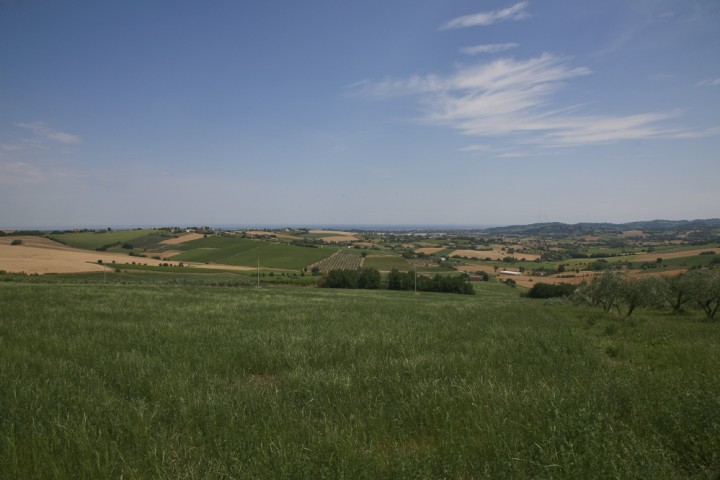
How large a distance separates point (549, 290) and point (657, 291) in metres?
43.3

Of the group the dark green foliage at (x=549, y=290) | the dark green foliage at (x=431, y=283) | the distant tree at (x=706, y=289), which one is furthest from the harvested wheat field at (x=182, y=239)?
the distant tree at (x=706, y=289)

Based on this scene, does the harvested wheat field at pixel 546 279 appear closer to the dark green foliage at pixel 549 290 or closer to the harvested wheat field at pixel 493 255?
the dark green foliage at pixel 549 290

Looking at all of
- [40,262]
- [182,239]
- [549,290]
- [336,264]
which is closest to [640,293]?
[549,290]

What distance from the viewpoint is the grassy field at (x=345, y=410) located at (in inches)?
149

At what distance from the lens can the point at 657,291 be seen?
28172mm

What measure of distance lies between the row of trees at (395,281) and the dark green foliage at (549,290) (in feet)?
36.4

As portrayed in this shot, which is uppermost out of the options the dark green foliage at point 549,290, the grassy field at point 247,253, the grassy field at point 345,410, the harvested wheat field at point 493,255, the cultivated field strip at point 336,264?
the grassy field at point 345,410

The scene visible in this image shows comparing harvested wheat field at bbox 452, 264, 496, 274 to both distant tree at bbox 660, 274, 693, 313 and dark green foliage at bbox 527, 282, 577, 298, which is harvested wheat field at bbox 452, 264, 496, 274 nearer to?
dark green foliage at bbox 527, 282, 577, 298

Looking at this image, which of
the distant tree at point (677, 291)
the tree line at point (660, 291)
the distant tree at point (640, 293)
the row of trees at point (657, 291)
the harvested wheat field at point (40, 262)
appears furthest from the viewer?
the harvested wheat field at point (40, 262)

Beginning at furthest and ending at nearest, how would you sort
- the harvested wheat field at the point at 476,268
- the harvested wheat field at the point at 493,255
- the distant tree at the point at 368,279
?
the harvested wheat field at the point at 493,255 < the harvested wheat field at the point at 476,268 < the distant tree at the point at 368,279

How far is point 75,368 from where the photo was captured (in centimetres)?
696

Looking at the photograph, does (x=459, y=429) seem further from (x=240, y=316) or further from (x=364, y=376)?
(x=240, y=316)

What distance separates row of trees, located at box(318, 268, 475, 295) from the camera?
239 feet

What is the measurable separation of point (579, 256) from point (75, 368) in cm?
14271
